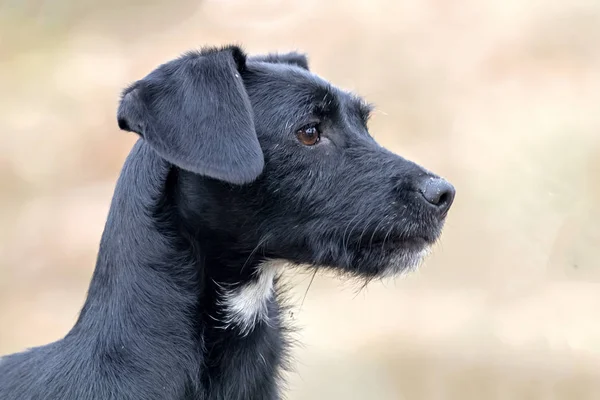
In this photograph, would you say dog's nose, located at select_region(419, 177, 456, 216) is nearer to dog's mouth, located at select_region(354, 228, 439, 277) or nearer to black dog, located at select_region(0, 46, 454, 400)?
black dog, located at select_region(0, 46, 454, 400)

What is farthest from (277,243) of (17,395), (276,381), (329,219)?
(17,395)

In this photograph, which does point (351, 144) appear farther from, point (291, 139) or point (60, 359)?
point (60, 359)

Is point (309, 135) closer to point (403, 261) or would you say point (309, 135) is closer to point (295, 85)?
point (295, 85)

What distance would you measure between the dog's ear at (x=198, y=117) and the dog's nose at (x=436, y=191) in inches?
22.3

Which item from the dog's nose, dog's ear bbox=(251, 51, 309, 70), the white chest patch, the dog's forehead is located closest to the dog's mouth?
the dog's nose

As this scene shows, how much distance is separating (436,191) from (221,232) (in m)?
0.73

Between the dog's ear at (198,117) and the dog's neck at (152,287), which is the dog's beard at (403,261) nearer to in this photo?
the dog's neck at (152,287)

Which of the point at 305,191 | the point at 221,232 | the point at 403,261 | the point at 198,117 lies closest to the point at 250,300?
the point at 221,232

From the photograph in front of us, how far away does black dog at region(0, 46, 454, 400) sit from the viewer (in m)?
2.22

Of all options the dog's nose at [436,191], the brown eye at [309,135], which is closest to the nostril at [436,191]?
the dog's nose at [436,191]

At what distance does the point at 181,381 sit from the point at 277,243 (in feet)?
1.80

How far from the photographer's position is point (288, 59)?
300 cm

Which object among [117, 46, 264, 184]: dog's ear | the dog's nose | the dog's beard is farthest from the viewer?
the dog's beard

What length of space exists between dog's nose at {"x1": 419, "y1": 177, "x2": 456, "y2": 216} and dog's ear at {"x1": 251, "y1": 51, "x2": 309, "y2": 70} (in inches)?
35.0
